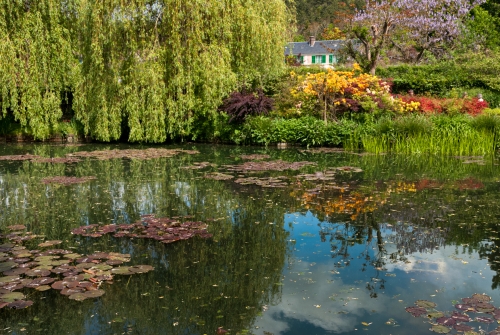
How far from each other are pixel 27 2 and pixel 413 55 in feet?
63.5

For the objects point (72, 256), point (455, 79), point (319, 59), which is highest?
point (319, 59)

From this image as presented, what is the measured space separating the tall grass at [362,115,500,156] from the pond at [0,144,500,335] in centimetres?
302

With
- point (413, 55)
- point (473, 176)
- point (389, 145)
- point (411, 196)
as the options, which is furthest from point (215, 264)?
point (413, 55)

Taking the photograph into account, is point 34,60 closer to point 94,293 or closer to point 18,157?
point 18,157

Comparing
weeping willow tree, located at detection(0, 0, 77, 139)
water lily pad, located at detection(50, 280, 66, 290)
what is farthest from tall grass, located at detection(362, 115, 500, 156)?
water lily pad, located at detection(50, 280, 66, 290)

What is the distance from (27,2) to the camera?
51.8ft

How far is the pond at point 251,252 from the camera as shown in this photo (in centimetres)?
368

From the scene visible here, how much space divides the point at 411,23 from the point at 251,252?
72.0ft

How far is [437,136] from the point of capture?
1316 centimetres

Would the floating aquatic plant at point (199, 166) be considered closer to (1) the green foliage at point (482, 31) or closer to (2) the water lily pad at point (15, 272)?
(2) the water lily pad at point (15, 272)

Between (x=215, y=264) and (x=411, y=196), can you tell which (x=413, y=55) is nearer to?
(x=411, y=196)

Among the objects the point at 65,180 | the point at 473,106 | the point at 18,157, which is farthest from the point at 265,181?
the point at 473,106

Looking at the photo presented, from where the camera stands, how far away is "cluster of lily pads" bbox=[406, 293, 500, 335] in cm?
343

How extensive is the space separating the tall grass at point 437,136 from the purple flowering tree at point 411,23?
7820mm
